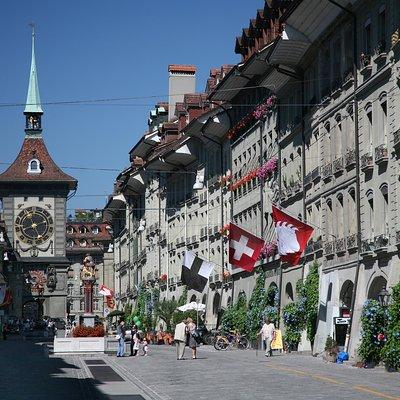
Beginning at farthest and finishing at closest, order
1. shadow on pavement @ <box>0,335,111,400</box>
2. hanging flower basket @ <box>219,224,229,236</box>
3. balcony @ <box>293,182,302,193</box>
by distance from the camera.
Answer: hanging flower basket @ <box>219,224,229,236</box>, balcony @ <box>293,182,302,193</box>, shadow on pavement @ <box>0,335,111,400</box>

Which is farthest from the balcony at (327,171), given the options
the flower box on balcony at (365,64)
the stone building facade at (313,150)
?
the flower box on balcony at (365,64)

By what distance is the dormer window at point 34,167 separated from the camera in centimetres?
18388

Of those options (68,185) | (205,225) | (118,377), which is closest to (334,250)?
(118,377)

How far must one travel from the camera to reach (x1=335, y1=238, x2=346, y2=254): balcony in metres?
50.6

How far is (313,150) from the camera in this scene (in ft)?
188

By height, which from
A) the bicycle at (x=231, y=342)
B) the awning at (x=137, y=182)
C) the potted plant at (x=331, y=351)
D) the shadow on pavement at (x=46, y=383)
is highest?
the awning at (x=137, y=182)

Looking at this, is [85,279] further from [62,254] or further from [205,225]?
[62,254]

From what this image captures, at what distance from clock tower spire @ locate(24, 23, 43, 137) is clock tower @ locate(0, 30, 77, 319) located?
5612mm

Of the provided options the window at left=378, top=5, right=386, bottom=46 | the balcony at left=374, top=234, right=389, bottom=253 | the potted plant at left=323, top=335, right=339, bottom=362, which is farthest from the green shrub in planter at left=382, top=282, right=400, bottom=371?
the window at left=378, top=5, right=386, bottom=46

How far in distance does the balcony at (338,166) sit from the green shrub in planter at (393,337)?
12531 mm

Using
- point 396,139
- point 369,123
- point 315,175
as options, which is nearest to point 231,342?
point 315,175

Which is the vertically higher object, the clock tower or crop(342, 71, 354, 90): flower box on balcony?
the clock tower

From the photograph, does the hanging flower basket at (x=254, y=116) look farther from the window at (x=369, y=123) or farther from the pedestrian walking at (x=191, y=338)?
the window at (x=369, y=123)

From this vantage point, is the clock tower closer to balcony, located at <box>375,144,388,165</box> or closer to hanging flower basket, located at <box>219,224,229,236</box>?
hanging flower basket, located at <box>219,224,229,236</box>
